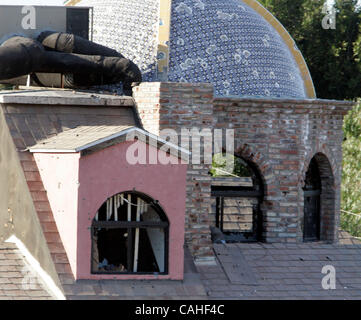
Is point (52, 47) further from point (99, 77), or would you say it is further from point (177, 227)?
point (177, 227)

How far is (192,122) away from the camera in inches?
516

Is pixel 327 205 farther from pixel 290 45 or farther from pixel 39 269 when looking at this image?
pixel 39 269

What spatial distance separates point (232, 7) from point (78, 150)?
687 cm

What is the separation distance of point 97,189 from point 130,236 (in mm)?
810

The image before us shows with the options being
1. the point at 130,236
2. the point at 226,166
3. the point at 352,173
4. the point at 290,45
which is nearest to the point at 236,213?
the point at 290,45

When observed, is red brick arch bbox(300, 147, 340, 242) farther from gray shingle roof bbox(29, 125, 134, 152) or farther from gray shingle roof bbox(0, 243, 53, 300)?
gray shingle roof bbox(0, 243, 53, 300)

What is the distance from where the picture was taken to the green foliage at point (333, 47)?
3419 cm

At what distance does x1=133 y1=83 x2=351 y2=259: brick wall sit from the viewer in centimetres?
1310

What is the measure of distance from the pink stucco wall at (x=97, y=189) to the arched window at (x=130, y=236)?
0.12m

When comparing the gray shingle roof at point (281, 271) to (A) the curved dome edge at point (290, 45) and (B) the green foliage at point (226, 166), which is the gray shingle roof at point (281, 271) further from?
(B) the green foliage at point (226, 166)

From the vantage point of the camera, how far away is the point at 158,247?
11.6 m

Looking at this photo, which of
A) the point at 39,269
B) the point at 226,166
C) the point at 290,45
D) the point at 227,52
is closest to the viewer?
the point at 39,269

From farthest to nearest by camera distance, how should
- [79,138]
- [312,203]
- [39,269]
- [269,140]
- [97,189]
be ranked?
[312,203], [269,140], [79,138], [39,269], [97,189]

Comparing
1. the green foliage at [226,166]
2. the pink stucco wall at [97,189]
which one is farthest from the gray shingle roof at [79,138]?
the green foliage at [226,166]
